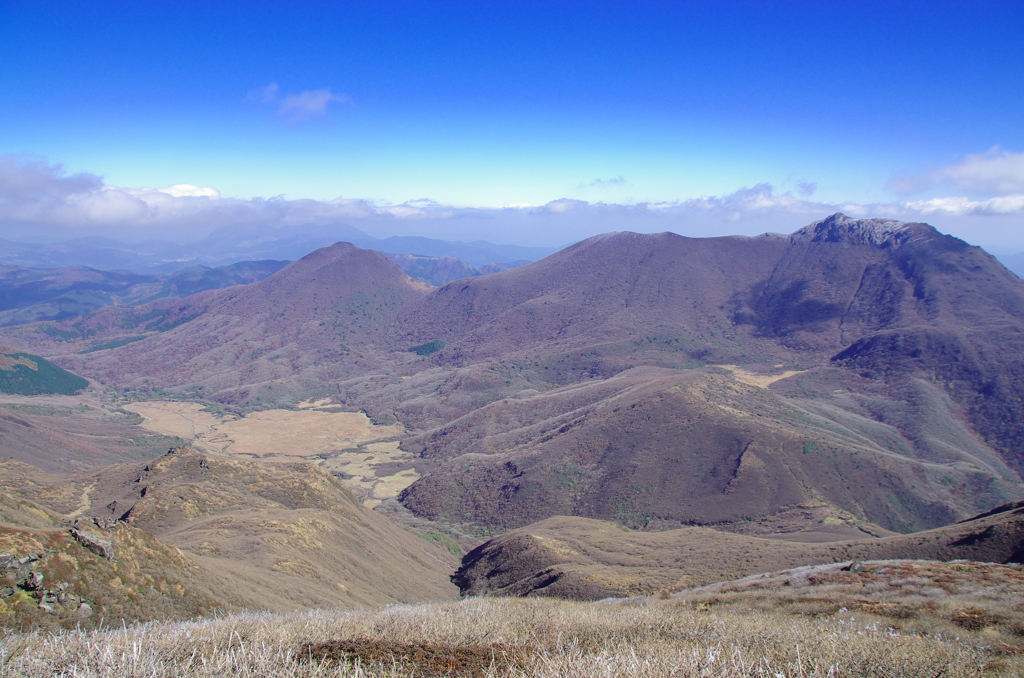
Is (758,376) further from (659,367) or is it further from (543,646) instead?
(543,646)

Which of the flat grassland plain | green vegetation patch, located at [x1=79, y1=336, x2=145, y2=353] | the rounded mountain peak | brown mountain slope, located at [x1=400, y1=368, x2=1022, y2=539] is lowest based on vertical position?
the flat grassland plain

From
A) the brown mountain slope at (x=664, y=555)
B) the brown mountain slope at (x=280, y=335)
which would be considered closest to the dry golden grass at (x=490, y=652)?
the brown mountain slope at (x=664, y=555)

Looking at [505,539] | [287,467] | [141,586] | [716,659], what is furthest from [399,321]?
[716,659]

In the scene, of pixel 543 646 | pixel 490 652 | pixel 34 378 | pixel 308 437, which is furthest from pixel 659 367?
pixel 34 378

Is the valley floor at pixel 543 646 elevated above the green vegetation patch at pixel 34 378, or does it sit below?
above

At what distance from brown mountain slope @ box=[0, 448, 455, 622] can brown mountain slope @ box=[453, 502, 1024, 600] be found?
4.54 meters

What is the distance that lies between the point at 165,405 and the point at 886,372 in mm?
132223

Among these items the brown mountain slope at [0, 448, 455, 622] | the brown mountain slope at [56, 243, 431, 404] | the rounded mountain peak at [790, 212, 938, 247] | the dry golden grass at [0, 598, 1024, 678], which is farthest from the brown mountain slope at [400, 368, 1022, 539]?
the rounded mountain peak at [790, 212, 938, 247]

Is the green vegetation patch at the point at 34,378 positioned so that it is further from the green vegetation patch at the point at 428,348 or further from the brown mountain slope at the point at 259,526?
the brown mountain slope at the point at 259,526

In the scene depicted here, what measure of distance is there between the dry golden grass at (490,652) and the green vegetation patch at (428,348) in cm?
11475

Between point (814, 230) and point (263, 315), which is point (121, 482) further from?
point (814, 230)

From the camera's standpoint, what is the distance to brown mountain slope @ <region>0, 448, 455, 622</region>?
2166 centimetres

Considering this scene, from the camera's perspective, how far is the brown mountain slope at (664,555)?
26438 mm

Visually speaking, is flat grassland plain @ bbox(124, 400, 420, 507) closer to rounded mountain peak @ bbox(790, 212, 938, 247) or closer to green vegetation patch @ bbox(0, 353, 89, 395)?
green vegetation patch @ bbox(0, 353, 89, 395)
